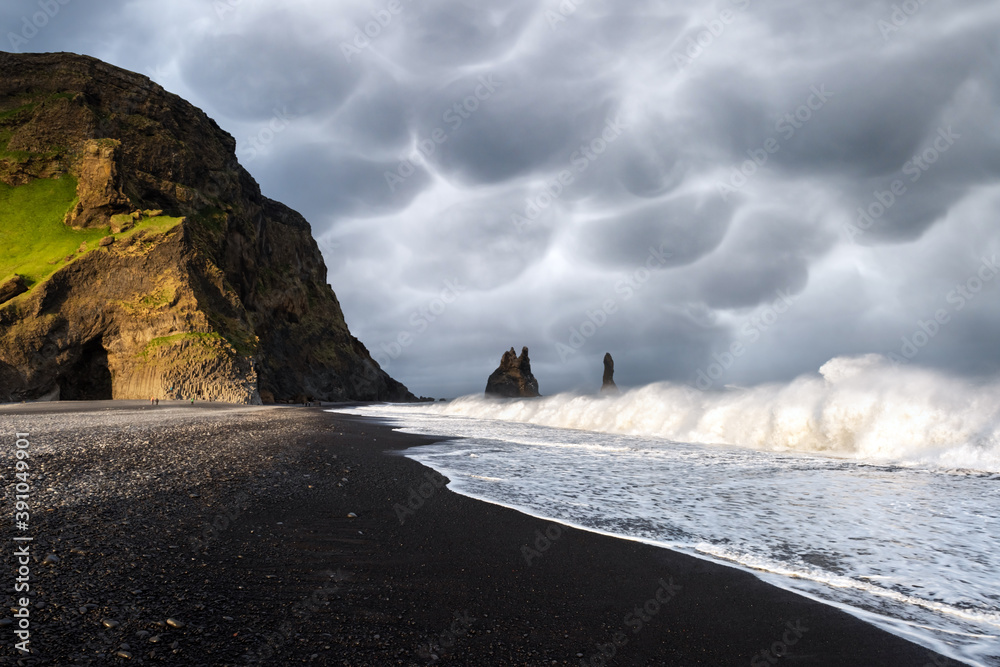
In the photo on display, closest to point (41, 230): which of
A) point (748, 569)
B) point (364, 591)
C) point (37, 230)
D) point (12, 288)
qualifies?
point (37, 230)

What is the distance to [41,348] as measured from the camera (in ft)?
106

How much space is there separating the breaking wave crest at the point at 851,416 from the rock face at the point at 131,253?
3087 cm

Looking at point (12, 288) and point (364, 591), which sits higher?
point (12, 288)

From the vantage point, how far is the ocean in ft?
13.4

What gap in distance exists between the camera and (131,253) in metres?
36.2

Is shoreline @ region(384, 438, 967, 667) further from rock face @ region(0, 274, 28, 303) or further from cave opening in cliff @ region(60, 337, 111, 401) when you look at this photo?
cave opening in cliff @ region(60, 337, 111, 401)

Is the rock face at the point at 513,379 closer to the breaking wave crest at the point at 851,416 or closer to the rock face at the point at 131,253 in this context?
the rock face at the point at 131,253

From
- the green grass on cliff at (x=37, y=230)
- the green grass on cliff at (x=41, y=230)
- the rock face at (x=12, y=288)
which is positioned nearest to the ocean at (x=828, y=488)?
the rock face at (x=12, y=288)

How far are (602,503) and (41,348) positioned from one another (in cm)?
4103

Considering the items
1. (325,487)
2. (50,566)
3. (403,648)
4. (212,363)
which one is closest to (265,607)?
(403,648)

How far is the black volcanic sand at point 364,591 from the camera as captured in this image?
2.54 m

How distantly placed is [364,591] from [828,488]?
322 inches

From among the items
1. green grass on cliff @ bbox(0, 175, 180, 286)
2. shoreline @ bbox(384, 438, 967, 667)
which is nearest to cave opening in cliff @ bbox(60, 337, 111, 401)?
green grass on cliff @ bbox(0, 175, 180, 286)

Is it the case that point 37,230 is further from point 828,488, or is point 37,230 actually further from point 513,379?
point 513,379
